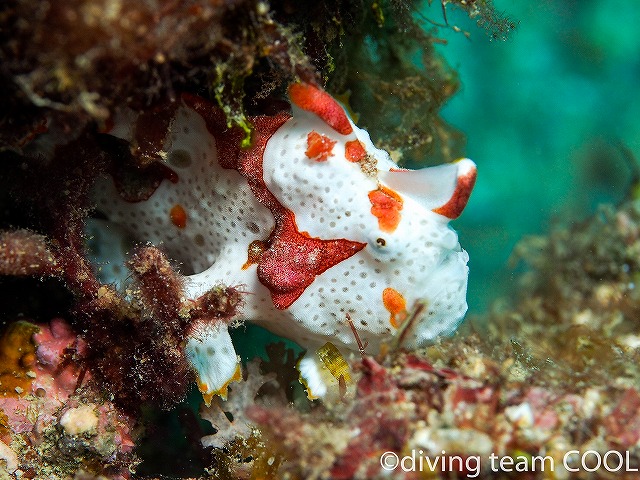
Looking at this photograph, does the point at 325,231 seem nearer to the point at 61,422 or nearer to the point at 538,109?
the point at 61,422

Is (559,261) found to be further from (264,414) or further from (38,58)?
(38,58)

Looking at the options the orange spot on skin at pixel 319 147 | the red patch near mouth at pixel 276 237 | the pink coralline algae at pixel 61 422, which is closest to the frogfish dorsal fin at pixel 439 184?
the orange spot on skin at pixel 319 147

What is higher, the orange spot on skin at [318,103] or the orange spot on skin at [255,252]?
the orange spot on skin at [318,103]

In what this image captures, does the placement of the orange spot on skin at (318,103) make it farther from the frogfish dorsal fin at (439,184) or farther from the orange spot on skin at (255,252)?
the orange spot on skin at (255,252)

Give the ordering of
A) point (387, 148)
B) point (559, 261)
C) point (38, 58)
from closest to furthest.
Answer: point (38, 58) → point (387, 148) → point (559, 261)

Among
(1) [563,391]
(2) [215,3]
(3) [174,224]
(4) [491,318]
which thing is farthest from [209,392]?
(4) [491,318]

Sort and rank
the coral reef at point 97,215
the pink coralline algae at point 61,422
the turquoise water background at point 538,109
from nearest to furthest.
Answer: 1. the coral reef at point 97,215
2. the pink coralline algae at point 61,422
3. the turquoise water background at point 538,109
